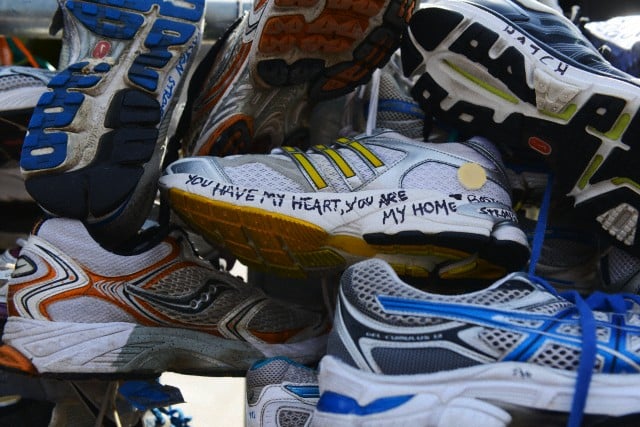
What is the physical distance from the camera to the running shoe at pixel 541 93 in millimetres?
671

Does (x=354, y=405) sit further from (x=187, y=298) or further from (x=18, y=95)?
(x=18, y=95)

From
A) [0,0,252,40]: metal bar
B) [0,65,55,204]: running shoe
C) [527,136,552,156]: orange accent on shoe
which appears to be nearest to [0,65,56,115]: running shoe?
[0,65,55,204]: running shoe

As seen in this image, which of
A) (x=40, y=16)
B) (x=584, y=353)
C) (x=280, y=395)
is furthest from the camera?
(x=40, y=16)

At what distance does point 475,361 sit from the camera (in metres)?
0.53

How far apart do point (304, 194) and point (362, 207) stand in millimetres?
59

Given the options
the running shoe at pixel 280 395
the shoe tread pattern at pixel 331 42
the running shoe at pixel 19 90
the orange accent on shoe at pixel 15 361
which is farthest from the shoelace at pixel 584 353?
the running shoe at pixel 19 90

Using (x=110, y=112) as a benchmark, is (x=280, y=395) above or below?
below

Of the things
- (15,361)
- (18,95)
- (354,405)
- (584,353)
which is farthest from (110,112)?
(584,353)

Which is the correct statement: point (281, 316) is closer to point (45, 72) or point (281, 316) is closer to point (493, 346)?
point (493, 346)

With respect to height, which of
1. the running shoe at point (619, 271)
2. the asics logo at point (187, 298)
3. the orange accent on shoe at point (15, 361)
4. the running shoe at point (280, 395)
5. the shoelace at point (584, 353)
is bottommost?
the running shoe at point (280, 395)

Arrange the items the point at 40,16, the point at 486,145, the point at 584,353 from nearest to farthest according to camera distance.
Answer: the point at 584,353
the point at 486,145
the point at 40,16

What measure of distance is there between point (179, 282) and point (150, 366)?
0.30 feet

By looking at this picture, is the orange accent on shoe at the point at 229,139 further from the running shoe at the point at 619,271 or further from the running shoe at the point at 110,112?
the running shoe at the point at 619,271

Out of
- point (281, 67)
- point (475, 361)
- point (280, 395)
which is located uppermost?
point (281, 67)
